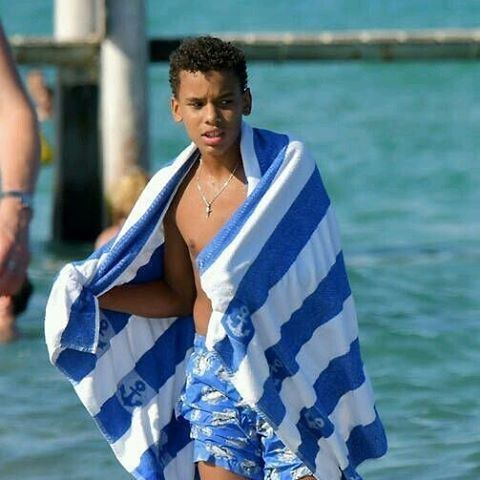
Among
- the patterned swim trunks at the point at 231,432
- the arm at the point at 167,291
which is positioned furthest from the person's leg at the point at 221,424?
the arm at the point at 167,291

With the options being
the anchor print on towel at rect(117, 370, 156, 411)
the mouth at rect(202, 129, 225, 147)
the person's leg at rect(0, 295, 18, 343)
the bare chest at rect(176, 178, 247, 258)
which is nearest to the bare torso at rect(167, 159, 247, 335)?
the bare chest at rect(176, 178, 247, 258)

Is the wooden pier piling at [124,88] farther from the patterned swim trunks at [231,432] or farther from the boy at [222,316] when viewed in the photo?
the patterned swim trunks at [231,432]

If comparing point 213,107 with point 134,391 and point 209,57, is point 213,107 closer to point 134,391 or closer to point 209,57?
point 209,57

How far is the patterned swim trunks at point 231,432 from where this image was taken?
14.6 feet

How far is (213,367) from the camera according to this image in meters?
4.46

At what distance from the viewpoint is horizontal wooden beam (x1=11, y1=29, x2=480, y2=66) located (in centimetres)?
1012

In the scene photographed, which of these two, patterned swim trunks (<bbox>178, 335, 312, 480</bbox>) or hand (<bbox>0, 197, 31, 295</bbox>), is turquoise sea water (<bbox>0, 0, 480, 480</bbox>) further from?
hand (<bbox>0, 197, 31, 295</bbox>)

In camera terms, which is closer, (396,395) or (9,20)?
(396,395)

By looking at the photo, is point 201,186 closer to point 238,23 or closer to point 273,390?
point 273,390

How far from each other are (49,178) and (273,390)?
37.7ft

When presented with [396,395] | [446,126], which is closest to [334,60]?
[396,395]

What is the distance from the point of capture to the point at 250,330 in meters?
4.26

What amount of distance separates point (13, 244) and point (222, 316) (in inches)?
26.1

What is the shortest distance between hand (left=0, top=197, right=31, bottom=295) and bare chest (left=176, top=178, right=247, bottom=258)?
2.39ft
